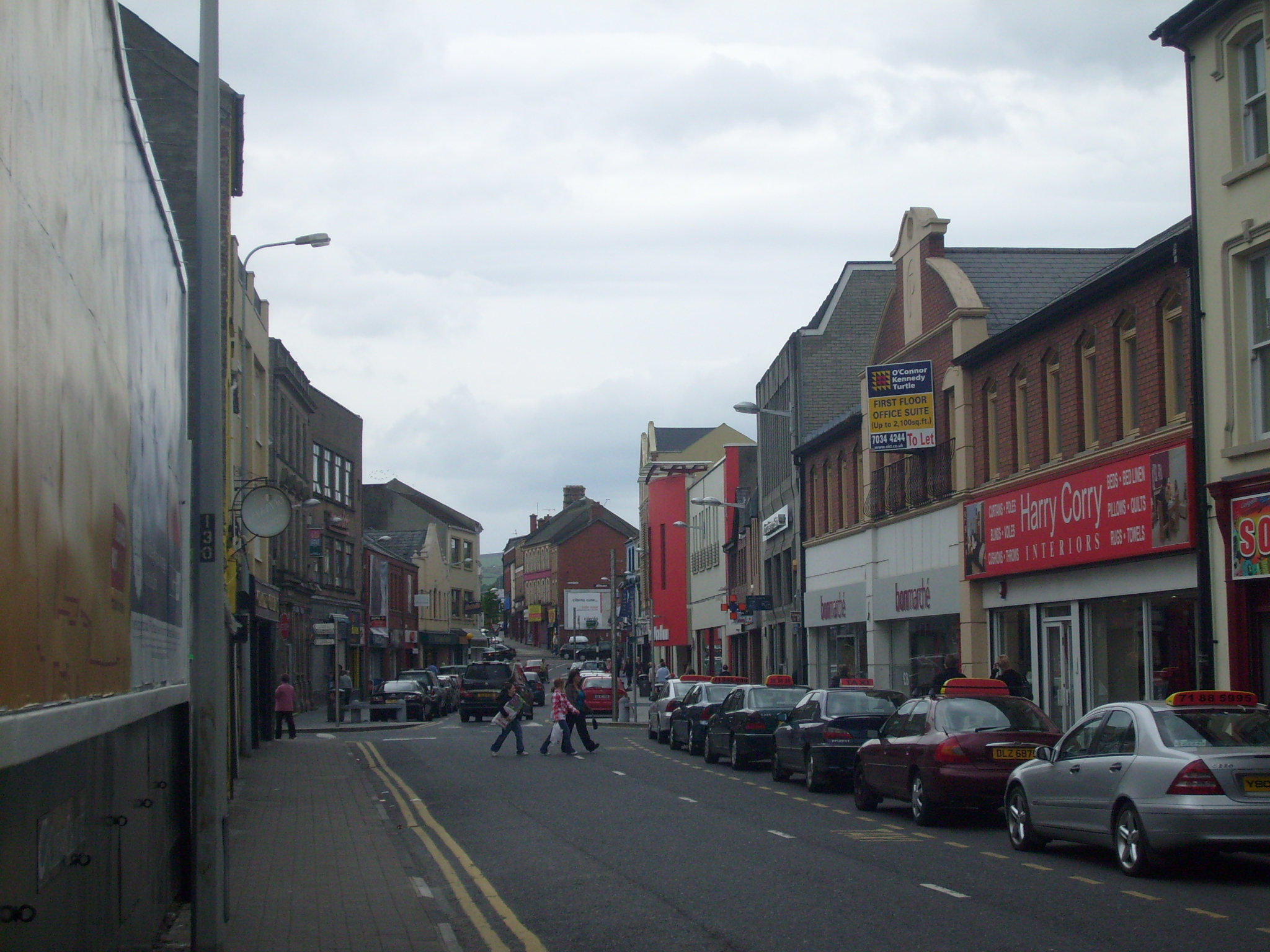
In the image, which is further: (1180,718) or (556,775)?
(556,775)

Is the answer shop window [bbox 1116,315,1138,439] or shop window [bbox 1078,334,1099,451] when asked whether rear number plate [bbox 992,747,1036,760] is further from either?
shop window [bbox 1078,334,1099,451]

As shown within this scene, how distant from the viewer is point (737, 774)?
1003 inches

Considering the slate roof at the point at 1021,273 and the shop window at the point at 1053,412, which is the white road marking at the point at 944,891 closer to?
the shop window at the point at 1053,412

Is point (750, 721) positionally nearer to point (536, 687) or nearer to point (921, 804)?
point (921, 804)

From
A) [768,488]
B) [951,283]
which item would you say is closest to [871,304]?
[768,488]

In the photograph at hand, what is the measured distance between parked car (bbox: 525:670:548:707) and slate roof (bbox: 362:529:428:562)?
10.5 metres

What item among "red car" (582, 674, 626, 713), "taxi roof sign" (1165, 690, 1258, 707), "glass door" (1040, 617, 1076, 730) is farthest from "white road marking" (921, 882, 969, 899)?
"red car" (582, 674, 626, 713)

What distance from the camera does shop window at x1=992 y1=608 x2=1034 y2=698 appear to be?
26938mm

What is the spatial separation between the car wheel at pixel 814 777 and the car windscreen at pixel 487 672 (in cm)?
2785

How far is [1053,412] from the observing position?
85.7 feet

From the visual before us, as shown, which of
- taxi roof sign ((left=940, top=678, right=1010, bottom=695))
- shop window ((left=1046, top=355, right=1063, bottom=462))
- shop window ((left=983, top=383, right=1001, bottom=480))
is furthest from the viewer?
shop window ((left=983, top=383, right=1001, bottom=480))

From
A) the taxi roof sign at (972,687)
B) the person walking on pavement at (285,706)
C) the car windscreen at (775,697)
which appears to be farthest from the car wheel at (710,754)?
the person walking on pavement at (285,706)

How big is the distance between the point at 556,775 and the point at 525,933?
1498 cm

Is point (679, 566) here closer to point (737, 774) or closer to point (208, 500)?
point (737, 774)
